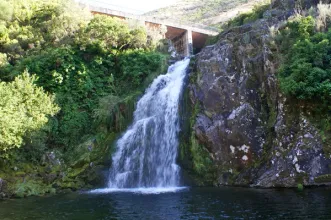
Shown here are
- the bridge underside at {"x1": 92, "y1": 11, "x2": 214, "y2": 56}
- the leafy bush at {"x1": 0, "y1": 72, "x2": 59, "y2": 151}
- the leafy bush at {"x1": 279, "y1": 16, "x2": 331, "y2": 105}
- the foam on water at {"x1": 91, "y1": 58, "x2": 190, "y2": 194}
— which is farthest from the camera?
the bridge underside at {"x1": 92, "y1": 11, "x2": 214, "y2": 56}

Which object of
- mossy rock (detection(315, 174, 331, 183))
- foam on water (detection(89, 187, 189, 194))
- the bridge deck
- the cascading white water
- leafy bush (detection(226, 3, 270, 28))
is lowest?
foam on water (detection(89, 187, 189, 194))

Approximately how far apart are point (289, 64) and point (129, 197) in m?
11.2

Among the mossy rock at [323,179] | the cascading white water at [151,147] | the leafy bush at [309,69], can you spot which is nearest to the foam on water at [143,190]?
the cascading white water at [151,147]

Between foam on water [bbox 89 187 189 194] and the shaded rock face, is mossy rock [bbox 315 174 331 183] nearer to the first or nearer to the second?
the shaded rock face

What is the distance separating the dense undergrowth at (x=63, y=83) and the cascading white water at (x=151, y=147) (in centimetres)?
140

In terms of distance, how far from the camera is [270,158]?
57.8 feet

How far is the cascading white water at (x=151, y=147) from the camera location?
2020cm

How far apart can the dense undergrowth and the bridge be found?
616 centimetres

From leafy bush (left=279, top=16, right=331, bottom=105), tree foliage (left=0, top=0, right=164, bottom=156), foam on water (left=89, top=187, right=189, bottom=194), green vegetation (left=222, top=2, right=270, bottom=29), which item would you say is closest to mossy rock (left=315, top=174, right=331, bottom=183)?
leafy bush (left=279, top=16, right=331, bottom=105)

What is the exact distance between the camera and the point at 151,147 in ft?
69.9

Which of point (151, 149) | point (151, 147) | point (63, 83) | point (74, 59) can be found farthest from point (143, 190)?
point (74, 59)

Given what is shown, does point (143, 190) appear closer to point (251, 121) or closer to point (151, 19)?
point (251, 121)

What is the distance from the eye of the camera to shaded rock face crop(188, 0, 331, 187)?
54.8ft

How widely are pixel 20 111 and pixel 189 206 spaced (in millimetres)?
13227
